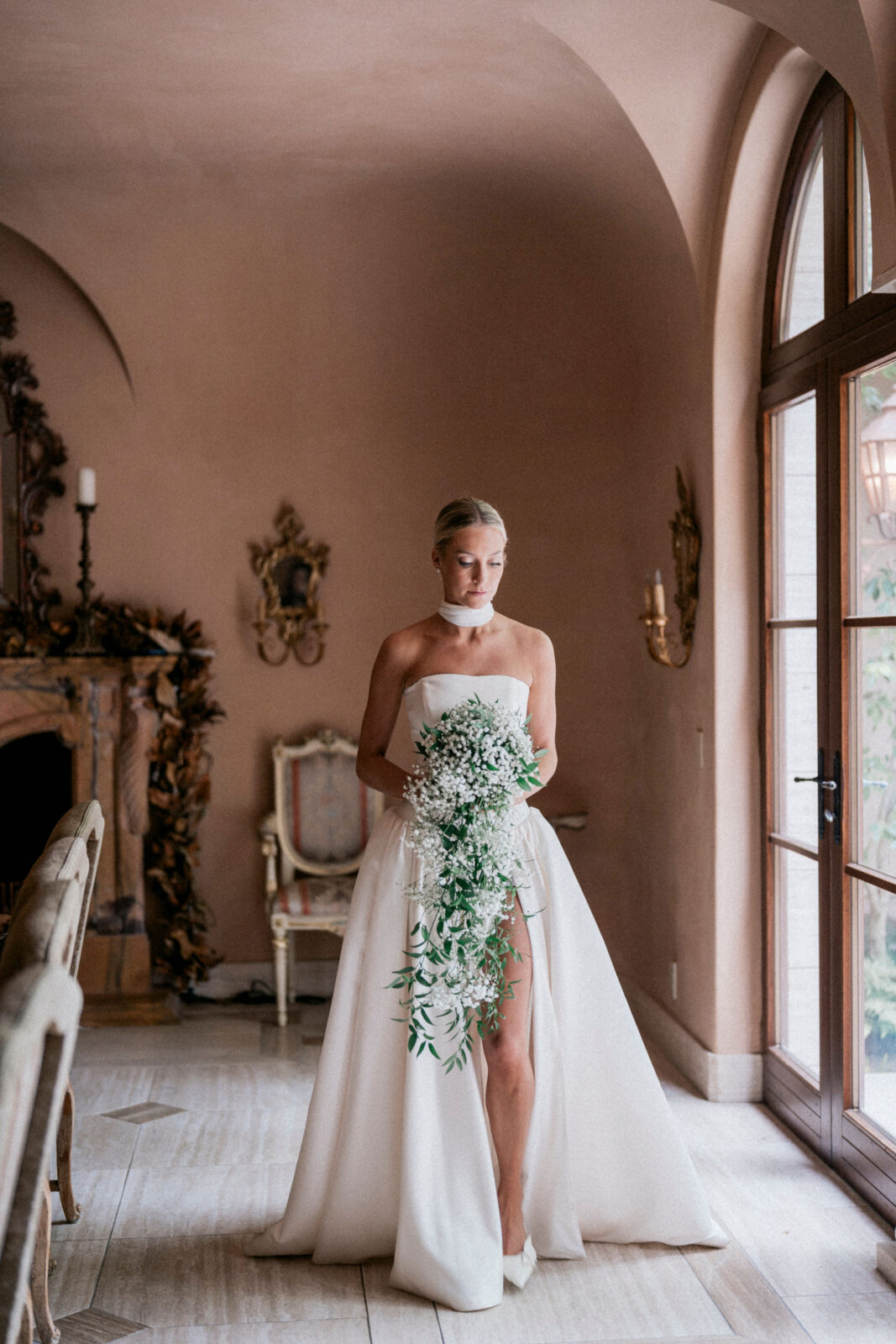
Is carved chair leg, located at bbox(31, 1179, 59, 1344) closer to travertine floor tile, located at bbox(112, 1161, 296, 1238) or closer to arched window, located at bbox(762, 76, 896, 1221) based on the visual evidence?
travertine floor tile, located at bbox(112, 1161, 296, 1238)

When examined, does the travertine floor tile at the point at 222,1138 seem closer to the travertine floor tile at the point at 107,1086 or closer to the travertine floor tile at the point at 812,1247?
the travertine floor tile at the point at 107,1086

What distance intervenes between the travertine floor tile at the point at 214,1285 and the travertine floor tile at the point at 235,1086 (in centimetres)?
96

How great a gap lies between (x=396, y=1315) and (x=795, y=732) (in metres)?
1.94

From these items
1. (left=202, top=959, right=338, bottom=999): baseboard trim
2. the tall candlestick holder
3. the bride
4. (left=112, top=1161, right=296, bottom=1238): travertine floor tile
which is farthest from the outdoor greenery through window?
the tall candlestick holder

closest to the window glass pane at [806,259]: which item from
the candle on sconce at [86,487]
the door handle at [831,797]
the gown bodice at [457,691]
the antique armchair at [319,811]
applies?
the door handle at [831,797]

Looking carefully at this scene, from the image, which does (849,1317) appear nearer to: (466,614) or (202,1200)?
(202,1200)

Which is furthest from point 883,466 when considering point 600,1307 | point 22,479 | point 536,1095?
point 22,479

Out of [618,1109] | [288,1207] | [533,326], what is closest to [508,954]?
[618,1109]

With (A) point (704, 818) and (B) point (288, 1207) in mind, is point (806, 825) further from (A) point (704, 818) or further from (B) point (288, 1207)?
(B) point (288, 1207)

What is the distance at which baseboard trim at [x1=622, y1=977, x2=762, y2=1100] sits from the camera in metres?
3.80

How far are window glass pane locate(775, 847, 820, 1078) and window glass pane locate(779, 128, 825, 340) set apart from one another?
1553 mm

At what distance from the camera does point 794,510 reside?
3.59m

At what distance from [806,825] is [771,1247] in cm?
117

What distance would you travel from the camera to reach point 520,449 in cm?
520
